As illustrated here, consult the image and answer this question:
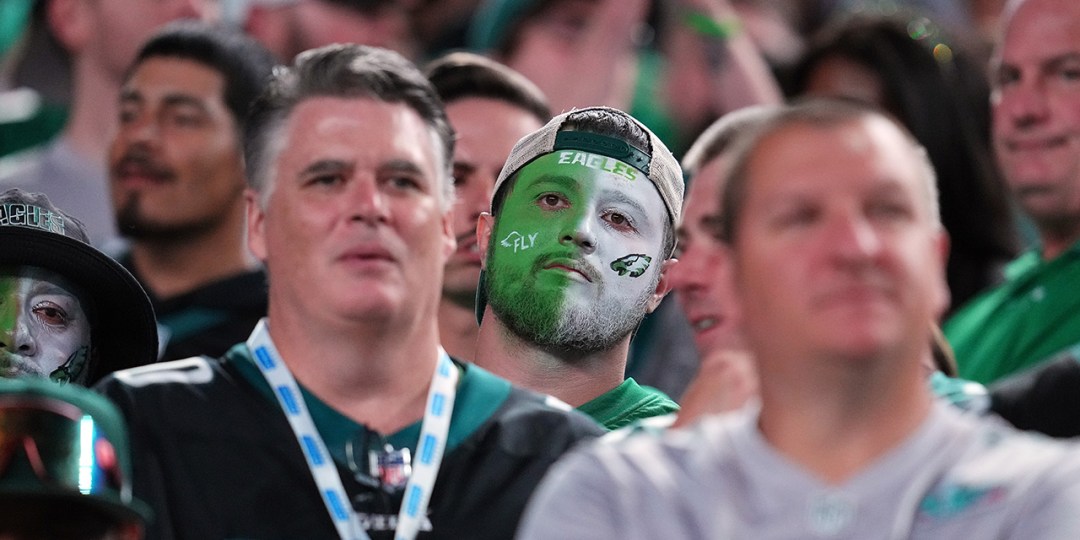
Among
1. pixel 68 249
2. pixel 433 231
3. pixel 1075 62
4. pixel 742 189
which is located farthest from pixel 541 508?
pixel 1075 62

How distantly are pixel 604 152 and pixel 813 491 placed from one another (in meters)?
1.98

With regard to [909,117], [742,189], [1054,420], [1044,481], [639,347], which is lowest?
[639,347]

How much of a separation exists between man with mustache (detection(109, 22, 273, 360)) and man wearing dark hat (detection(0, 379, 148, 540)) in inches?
137

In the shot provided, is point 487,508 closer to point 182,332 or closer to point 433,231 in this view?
point 433,231

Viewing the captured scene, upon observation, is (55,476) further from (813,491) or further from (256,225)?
(256,225)

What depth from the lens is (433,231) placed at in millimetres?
4617

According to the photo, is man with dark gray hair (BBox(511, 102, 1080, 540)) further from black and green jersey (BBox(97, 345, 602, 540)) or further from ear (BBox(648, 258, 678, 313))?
ear (BBox(648, 258, 678, 313))

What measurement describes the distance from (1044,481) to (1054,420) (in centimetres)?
84

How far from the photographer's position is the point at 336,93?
187 inches

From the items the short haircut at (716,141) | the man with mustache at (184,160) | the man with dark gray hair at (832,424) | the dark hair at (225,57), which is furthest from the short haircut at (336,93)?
the dark hair at (225,57)

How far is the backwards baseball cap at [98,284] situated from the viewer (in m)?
4.86

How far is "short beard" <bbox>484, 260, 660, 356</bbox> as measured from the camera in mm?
5141


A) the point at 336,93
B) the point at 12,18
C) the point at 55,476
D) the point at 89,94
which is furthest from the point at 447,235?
the point at 12,18

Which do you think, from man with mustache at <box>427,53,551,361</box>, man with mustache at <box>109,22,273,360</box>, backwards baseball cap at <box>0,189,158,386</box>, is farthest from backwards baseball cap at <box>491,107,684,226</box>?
man with mustache at <box>109,22,273,360</box>
